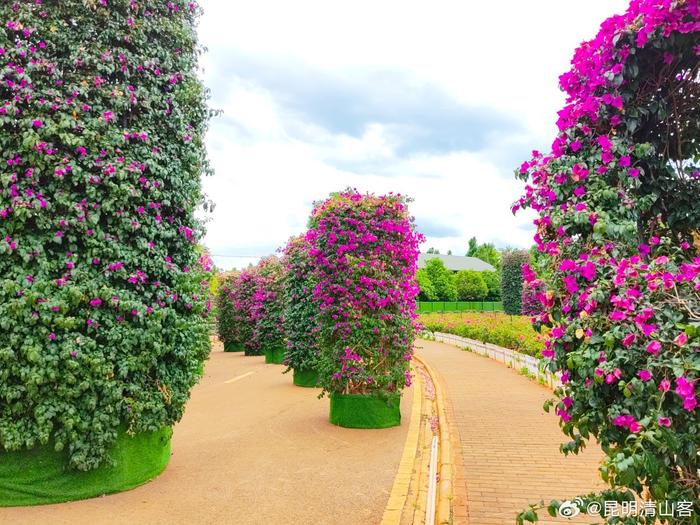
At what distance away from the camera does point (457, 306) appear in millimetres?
46031

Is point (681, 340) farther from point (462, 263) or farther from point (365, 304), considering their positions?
point (462, 263)

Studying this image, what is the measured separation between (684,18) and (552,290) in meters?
1.70

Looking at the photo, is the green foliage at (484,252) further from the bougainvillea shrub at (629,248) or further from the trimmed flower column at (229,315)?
the bougainvillea shrub at (629,248)

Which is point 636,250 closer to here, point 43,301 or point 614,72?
point 614,72

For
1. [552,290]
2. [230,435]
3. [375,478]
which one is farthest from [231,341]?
[552,290]

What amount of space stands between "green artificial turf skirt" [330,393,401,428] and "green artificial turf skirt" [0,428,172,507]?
321 centimetres

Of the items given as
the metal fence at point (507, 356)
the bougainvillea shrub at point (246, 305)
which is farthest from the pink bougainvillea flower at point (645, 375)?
the bougainvillea shrub at point (246, 305)

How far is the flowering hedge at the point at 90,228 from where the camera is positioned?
434 centimetres

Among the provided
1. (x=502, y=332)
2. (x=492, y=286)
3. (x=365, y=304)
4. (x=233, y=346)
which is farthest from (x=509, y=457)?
(x=492, y=286)

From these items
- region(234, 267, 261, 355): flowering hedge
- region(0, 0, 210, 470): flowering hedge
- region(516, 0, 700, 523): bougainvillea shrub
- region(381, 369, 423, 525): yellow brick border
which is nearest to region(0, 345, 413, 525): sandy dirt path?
region(381, 369, 423, 525): yellow brick border

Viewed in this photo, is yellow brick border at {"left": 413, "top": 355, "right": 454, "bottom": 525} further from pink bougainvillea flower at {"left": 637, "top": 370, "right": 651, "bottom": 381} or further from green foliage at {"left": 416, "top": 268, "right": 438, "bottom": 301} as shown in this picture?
green foliage at {"left": 416, "top": 268, "right": 438, "bottom": 301}

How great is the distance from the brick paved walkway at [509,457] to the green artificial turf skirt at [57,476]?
3125 millimetres

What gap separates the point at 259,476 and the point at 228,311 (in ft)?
52.8

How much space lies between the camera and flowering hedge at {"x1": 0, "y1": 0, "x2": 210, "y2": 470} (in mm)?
4336
